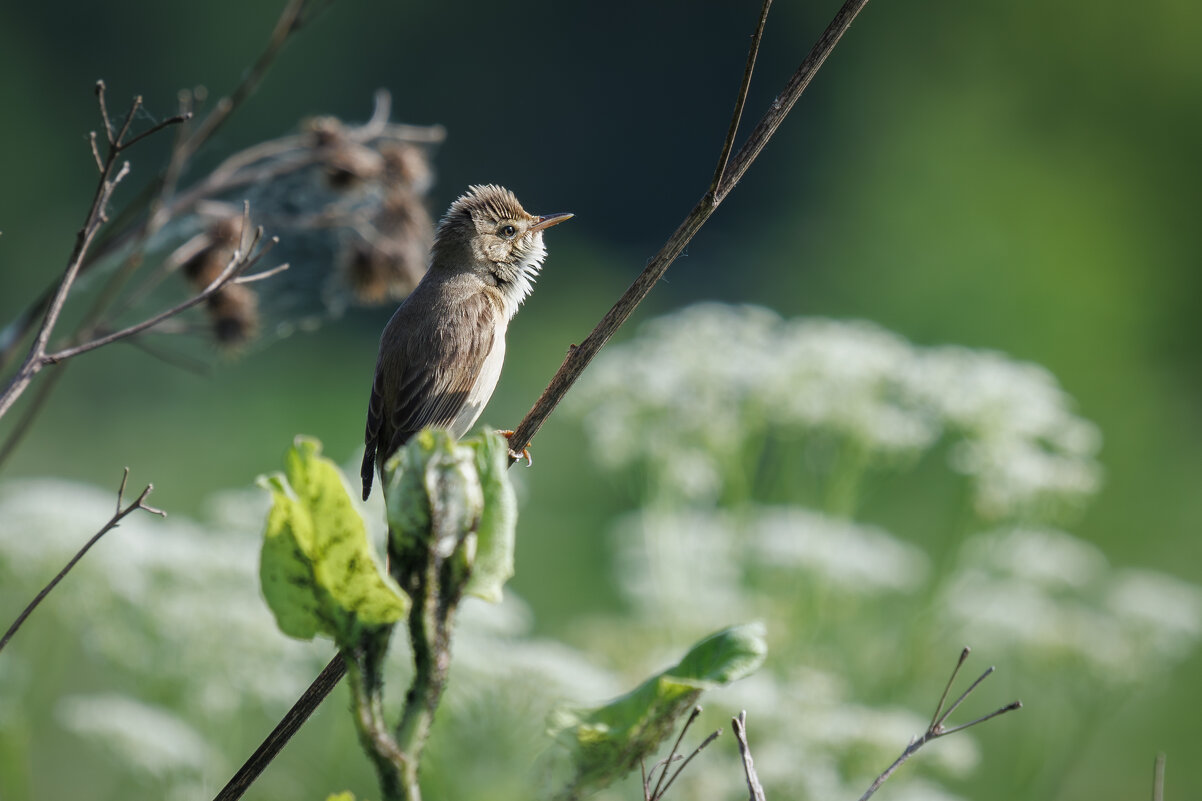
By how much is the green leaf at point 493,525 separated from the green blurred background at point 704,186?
13.8ft

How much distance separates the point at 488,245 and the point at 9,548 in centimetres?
91

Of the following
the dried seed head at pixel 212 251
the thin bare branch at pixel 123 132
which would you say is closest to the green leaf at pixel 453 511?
the thin bare branch at pixel 123 132

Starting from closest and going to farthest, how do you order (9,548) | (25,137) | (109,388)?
(9,548) → (109,388) → (25,137)

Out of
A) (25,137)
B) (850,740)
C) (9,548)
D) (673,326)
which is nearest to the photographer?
(850,740)

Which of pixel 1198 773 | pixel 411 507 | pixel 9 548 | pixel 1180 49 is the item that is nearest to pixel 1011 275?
pixel 1180 49

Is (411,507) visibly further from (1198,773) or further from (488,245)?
(1198,773)

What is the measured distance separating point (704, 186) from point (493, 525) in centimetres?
538

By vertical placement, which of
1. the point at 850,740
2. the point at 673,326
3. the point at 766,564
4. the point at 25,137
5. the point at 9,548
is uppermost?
the point at 25,137

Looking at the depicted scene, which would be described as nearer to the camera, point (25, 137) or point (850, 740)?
point (850, 740)

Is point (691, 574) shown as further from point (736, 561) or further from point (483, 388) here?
point (483, 388)

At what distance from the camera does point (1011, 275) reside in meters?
5.88

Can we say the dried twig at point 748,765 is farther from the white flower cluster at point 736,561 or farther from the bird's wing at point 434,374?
the white flower cluster at point 736,561

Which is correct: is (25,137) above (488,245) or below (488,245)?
above

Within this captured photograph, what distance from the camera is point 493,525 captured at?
0.32m
